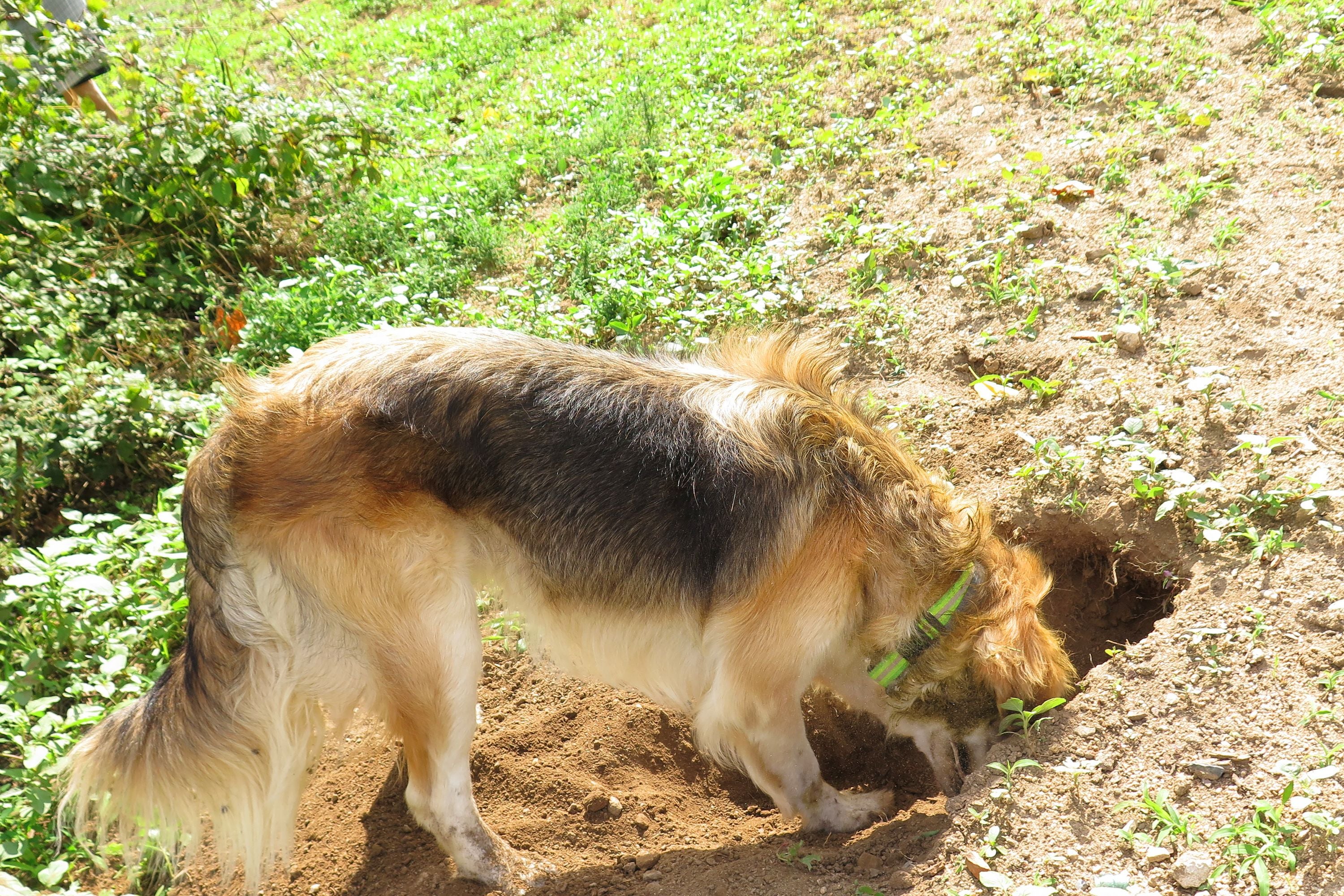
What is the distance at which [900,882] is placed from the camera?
2.65m

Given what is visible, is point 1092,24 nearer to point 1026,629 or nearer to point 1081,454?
point 1081,454

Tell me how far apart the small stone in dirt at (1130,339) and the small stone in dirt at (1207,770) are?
1.92 m

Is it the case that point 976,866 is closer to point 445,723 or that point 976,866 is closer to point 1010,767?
point 1010,767

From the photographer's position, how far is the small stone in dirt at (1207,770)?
8.39ft

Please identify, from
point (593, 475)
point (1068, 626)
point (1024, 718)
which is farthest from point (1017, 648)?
point (593, 475)

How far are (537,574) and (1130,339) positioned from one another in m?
2.71

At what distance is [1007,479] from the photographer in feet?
12.3

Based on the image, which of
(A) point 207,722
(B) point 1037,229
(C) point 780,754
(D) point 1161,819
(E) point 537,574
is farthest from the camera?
(B) point 1037,229

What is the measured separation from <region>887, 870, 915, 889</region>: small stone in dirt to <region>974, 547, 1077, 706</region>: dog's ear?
642mm

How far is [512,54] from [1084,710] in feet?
27.5

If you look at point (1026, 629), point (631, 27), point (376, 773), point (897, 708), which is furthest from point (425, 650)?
point (631, 27)

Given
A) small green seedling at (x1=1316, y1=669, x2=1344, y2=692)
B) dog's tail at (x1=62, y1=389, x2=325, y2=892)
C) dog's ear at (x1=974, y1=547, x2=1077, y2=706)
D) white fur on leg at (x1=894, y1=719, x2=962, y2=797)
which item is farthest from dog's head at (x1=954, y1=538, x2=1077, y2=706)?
dog's tail at (x1=62, y1=389, x2=325, y2=892)

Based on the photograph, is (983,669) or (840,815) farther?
(840,815)

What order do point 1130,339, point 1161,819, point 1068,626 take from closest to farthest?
1. point 1161,819
2. point 1068,626
3. point 1130,339
